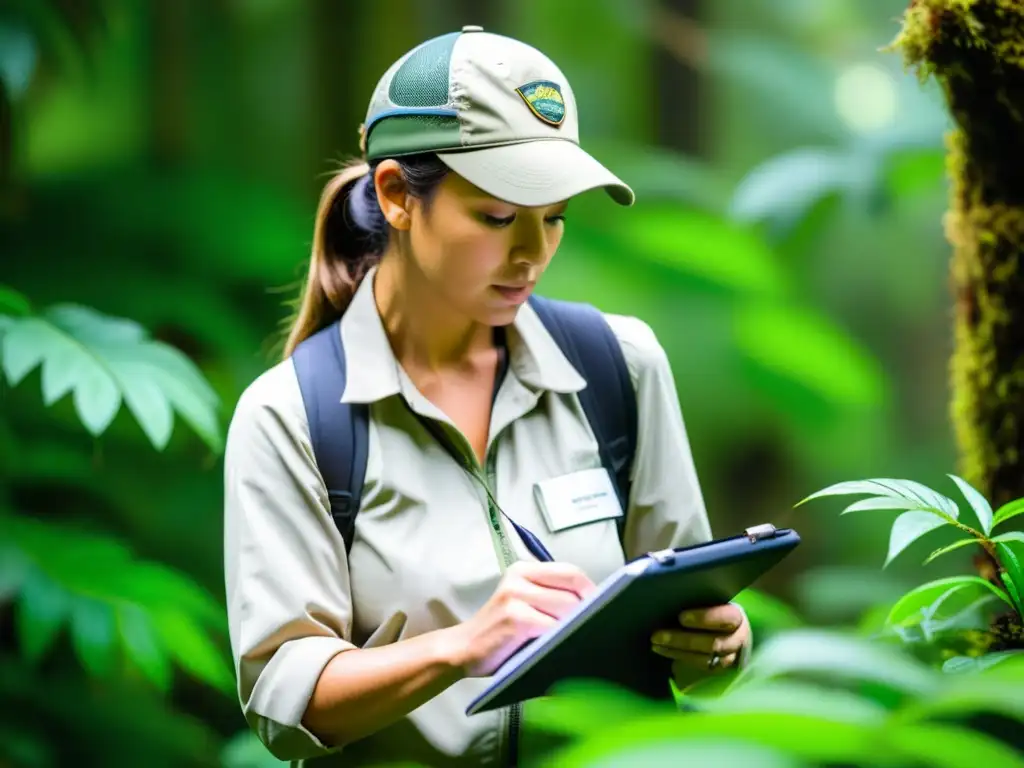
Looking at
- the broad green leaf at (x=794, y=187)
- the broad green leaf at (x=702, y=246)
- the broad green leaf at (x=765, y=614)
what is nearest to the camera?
the broad green leaf at (x=765, y=614)

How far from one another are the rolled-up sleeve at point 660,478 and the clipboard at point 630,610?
8.6 inches

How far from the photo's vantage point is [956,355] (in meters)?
1.83

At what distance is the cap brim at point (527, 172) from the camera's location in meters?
1.26

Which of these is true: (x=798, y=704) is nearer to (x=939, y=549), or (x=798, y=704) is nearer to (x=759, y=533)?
(x=759, y=533)

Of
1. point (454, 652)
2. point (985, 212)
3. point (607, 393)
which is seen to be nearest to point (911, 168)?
point (985, 212)

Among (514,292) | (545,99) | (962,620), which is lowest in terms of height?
(962,620)

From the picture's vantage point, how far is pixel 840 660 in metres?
0.66

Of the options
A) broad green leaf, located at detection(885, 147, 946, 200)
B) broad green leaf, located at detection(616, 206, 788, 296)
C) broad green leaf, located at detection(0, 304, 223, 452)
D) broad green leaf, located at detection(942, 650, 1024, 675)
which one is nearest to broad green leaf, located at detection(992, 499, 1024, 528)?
broad green leaf, located at detection(942, 650, 1024, 675)

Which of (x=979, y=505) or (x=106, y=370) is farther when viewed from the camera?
(x=106, y=370)

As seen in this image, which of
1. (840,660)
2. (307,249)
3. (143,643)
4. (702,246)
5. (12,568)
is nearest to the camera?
(840,660)

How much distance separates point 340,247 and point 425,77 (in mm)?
345

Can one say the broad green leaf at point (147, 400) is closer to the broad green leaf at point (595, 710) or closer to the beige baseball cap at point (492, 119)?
the beige baseball cap at point (492, 119)

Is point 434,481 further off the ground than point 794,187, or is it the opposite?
point 794,187

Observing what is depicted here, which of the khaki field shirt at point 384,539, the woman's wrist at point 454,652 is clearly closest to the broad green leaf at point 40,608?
the khaki field shirt at point 384,539
